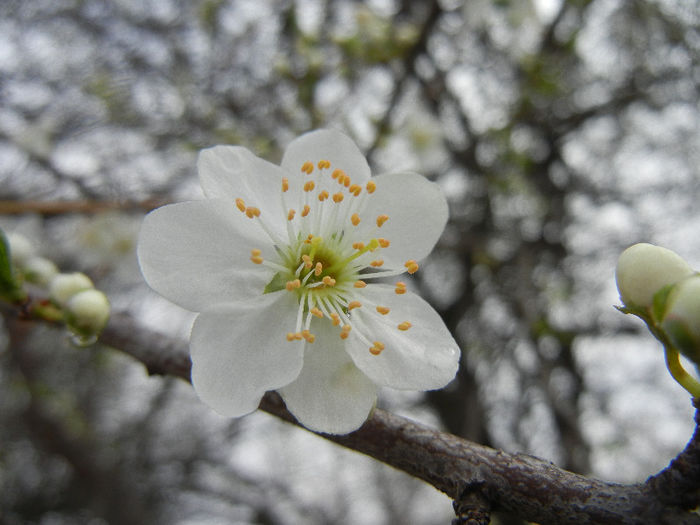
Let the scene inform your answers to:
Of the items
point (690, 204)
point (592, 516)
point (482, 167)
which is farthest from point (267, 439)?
point (592, 516)

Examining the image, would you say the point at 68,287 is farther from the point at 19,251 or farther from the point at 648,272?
the point at 648,272

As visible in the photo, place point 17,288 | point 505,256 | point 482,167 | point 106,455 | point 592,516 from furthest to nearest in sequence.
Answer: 1. point 106,455
2. point 505,256
3. point 482,167
4. point 17,288
5. point 592,516

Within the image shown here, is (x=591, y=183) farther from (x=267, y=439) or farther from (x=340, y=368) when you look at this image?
(x=267, y=439)

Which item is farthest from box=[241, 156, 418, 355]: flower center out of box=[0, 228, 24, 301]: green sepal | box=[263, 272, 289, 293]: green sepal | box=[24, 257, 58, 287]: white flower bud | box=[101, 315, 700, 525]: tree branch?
box=[24, 257, 58, 287]: white flower bud

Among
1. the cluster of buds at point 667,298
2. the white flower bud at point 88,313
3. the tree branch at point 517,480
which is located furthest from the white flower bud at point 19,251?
the cluster of buds at point 667,298

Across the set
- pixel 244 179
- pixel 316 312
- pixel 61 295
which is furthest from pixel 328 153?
pixel 61 295

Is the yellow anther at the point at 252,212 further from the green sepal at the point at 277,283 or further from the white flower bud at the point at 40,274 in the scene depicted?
the white flower bud at the point at 40,274
